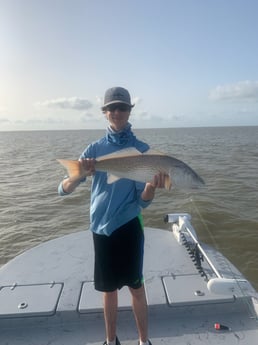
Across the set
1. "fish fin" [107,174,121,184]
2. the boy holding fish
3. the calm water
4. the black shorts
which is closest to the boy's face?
the boy holding fish

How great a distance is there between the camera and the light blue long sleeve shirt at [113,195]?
3.50 meters

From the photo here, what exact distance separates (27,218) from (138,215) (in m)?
9.74

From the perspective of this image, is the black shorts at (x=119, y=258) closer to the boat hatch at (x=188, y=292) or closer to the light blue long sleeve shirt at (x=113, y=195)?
the light blue long sleeve shirt at (x=113, y=195)

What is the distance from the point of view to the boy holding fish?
352cm

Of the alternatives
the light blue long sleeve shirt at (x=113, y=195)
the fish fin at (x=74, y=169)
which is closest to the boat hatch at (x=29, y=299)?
the light blue long sleeve shirt at (x=113, y=195)

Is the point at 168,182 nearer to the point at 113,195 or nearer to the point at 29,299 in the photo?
the point at 113,195

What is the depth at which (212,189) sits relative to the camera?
1620 cm

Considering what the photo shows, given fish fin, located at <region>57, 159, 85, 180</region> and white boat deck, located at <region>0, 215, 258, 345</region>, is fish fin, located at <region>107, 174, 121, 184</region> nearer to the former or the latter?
fish fin, located at <region>57, 159, 85, 180</region>

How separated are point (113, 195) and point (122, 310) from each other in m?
1.66

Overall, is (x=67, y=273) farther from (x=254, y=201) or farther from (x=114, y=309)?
(x=254, y=201)

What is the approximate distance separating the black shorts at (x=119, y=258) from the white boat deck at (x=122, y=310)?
0.78 meters

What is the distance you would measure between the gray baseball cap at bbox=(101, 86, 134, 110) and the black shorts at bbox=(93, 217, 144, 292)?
1317mm

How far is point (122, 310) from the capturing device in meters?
4.18

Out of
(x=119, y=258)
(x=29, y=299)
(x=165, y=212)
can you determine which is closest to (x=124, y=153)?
(x=119, y=258)
